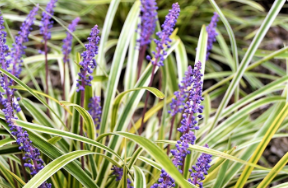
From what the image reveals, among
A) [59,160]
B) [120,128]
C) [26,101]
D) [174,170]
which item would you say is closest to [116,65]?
[120,128]

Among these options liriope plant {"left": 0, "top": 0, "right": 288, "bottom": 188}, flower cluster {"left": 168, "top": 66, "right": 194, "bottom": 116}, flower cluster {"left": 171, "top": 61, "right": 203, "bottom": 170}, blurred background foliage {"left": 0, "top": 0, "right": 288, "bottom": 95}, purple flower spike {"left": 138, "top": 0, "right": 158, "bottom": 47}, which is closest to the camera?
flower cluster {"left": 171, "top": 61, "right": 203, "bottom": 170}

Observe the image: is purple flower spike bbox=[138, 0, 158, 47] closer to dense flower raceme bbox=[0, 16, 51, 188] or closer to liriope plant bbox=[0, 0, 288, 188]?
liriope plant bbox=[0, 0, 288, 188]

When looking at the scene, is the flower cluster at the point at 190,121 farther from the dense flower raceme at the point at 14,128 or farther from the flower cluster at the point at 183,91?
the dense flower raceme at the point at 14,128

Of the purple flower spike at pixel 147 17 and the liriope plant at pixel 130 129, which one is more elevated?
the purple flower spike at pixel 147 17

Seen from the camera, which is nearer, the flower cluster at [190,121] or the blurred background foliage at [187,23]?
the flower cluster at [190,121]

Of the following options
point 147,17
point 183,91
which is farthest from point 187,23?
point 183,91

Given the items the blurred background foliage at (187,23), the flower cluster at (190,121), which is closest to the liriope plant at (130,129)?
the flower cluster at (190,121)

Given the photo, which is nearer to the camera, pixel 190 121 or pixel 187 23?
pixel 190 121

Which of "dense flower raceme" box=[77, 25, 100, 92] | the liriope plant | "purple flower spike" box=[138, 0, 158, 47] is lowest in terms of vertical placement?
the liriope plant

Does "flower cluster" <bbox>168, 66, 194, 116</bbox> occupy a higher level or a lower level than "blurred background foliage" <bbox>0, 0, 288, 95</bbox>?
lower

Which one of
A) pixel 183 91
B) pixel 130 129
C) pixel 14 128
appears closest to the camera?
pixel 14 128

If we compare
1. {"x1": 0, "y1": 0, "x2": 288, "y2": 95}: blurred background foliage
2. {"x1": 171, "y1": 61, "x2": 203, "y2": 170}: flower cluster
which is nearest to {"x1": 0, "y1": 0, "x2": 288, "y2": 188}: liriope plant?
{"x1": 171, "y1": 61, "x2": 203, "y2": 170}: flower cluster

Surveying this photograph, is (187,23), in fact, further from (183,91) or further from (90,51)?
(90,51)
